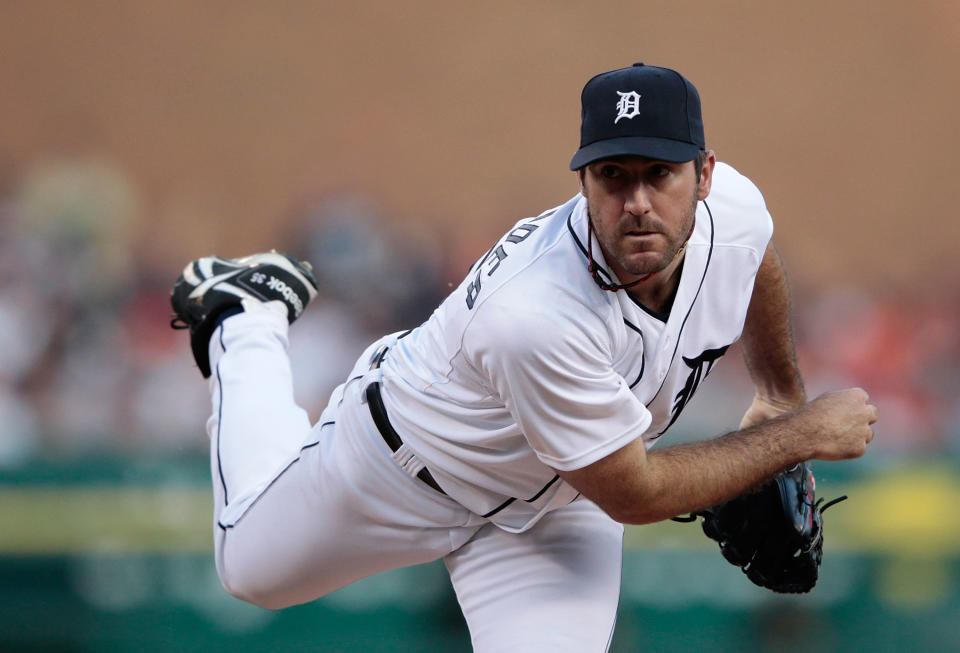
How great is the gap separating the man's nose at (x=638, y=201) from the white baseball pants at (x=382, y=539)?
0.83 metres

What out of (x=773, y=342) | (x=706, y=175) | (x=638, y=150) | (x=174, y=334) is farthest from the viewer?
(x=174, y=334)

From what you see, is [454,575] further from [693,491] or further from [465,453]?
[693,491]

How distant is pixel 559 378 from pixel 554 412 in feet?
0.24

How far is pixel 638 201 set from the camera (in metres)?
2.00

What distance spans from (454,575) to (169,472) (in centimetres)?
214

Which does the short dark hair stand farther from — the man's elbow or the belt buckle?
the belt buckle

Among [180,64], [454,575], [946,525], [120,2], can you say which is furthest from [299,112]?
[454,575]

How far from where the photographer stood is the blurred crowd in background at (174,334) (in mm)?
5777

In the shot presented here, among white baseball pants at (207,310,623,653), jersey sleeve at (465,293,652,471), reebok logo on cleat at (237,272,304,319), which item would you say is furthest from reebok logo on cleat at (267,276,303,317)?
jersey sleeve at (465,293,652,471)

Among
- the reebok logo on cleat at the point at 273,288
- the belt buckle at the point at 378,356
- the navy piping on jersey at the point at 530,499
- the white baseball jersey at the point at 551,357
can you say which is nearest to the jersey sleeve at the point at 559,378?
the white baseball jersey at the point at 551,357

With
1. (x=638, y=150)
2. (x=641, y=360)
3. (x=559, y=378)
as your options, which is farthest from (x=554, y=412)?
(x=638, y=150)

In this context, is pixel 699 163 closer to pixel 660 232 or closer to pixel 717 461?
pixel 660 232

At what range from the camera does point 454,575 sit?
267 centimetres

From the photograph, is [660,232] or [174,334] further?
[174,334]
